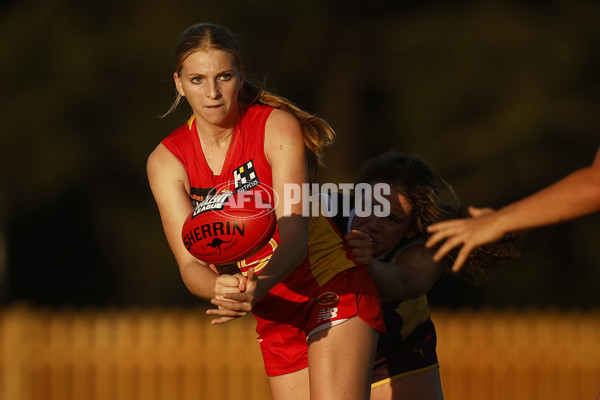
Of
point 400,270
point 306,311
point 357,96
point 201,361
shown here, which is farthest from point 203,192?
point 357,96

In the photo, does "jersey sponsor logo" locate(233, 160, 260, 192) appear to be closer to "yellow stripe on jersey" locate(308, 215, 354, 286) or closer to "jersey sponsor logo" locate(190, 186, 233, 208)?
"jersey sponsor logo" locate(190, 186, 233, 208)

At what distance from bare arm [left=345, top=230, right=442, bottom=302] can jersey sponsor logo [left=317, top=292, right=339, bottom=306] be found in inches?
10.1

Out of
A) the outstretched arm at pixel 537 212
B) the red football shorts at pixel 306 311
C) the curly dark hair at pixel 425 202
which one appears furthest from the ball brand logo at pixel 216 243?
the curly dark hair at pixel 425 202

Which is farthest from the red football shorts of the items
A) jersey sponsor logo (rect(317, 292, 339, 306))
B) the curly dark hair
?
the curly dark hair

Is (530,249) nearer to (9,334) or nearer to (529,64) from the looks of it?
(529,64)

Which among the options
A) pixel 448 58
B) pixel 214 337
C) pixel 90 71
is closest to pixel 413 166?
pixel 214 337

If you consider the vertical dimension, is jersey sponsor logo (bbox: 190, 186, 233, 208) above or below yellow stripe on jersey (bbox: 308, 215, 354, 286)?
above

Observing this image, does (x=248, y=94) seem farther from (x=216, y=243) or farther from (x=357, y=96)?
(x=357, y=96)

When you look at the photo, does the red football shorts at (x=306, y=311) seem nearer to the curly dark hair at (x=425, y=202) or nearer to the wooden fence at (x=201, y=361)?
the curly dark hair at (x=425, y=202)

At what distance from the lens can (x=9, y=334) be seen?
34.2 feet

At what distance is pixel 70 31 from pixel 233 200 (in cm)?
1445

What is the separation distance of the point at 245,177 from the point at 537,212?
5.93 feet

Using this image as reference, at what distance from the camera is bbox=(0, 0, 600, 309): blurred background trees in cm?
1711

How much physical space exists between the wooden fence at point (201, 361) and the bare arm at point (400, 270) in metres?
5.45
